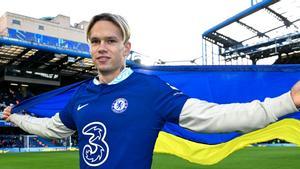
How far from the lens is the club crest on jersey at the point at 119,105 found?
2188 millimetres

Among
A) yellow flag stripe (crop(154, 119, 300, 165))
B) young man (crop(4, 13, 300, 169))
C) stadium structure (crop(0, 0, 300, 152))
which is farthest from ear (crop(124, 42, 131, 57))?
stadium structure (crop(0, 0, 300, 152))

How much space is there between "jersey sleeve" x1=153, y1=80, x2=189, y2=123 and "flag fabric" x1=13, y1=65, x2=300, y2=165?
31.6 inches

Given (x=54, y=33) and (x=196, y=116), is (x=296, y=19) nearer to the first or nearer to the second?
(x=54, y=33)

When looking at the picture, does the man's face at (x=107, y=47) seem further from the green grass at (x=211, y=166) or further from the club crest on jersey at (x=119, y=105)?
the green grass at (x=211, y=166)

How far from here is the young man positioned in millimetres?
2002

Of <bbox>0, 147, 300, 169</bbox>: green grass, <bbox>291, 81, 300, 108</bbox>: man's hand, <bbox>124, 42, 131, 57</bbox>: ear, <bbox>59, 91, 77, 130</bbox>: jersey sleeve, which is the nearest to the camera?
<bbox>291, 81, 300, 108</bbox>: man's hand

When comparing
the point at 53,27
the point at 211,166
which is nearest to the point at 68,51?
the point at 53,27

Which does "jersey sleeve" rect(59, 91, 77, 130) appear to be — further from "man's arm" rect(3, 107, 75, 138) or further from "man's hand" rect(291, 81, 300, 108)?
"man's hand" rect(291, 81, 300, 108)

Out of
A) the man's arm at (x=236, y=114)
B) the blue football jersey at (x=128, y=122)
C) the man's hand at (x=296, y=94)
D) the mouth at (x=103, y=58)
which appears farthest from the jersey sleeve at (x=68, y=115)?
the man's hand at (x=296, y=94)

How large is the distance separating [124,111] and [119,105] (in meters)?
0.05

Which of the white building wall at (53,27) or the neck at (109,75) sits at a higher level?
the white building wall at (53,27)

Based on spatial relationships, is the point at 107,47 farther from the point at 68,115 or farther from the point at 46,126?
the point at 46,126

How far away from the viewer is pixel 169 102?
6.94ft

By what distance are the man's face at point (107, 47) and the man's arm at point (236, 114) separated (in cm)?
49
